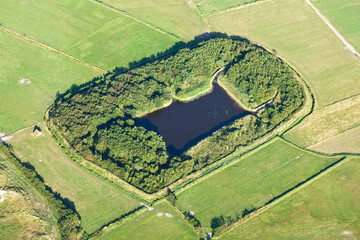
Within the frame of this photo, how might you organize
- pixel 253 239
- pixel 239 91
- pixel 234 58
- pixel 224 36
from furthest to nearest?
pixel 224 36
pixel 234 58
pixel 239 91
pixel 253 239

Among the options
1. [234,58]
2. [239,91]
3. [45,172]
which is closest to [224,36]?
[234,58]

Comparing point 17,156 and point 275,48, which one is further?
point 275,48

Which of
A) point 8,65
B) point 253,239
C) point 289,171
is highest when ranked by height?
point 8,65

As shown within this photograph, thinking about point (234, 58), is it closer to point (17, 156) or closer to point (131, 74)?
point (131, 74)

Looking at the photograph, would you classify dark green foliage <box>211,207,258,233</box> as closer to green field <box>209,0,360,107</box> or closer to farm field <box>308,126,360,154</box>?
farm field <box>308,126,360,154</box>

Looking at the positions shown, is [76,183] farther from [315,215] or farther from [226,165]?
[315,215]

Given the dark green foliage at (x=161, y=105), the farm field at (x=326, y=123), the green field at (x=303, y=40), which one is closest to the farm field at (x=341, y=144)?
the farm field at (x=326, y=123)

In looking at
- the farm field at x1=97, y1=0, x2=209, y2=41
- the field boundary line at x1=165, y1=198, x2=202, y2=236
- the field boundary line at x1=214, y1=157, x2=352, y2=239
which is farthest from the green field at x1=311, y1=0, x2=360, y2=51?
the field boundary line at x1=165, y1=198, x2=202, y2=236
